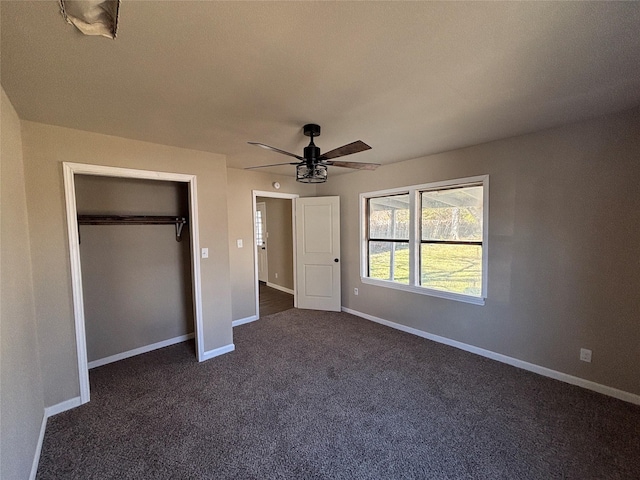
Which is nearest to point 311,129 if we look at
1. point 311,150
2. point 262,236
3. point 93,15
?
point 311,150

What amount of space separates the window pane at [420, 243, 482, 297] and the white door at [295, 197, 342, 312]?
1529mm

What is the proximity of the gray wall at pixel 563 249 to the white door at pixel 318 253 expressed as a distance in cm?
190

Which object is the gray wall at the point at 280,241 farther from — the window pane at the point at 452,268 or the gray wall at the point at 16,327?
the gray wall at the point at 16,327

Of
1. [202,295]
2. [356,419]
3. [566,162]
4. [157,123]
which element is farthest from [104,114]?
[566,162]

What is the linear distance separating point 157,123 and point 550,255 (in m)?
3.83

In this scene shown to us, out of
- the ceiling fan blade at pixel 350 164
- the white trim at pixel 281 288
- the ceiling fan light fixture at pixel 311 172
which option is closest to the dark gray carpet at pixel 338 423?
the ceiling fan light fixture at pixel 311 172

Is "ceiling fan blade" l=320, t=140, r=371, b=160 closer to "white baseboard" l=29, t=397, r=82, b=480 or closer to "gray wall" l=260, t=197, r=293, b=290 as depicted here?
"white baseboard" l=29, t=397, r=82, b=480

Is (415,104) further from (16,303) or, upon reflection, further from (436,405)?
(16,303)

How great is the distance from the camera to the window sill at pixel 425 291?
10.4 feet

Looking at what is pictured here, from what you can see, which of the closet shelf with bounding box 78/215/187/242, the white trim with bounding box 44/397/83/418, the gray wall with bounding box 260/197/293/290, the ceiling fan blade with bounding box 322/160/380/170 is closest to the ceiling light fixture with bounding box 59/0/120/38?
the ceiling fan blade with bounding box 322/160/380/170

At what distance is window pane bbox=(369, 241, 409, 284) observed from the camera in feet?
13.0

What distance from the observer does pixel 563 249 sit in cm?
255

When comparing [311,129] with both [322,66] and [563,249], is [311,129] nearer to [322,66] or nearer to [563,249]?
[322,66]

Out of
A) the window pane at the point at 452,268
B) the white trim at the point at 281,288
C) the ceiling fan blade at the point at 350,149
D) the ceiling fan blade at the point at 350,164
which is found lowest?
the white trim at the point at 281,288
